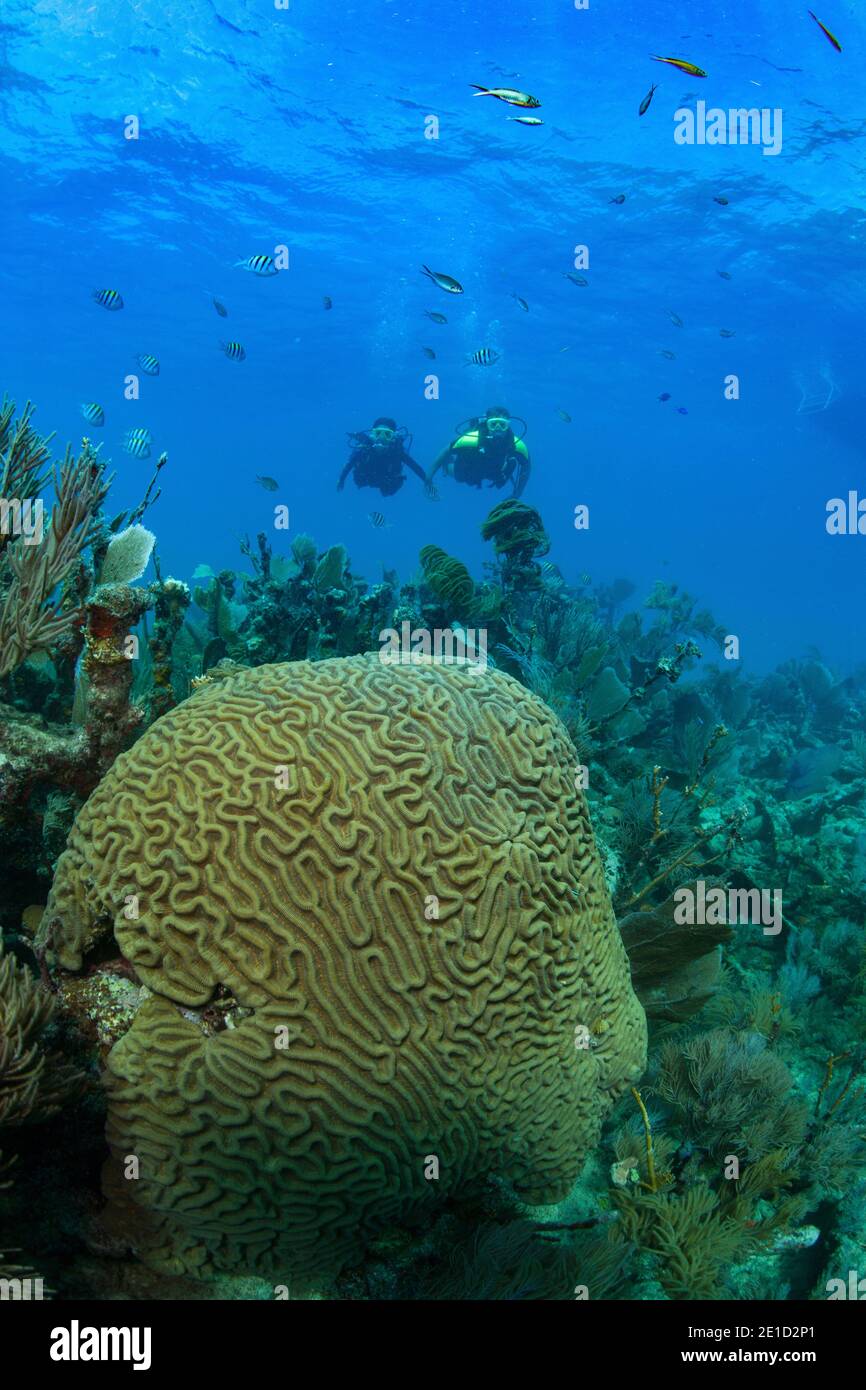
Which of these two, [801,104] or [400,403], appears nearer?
[801,104]

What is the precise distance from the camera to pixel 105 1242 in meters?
3.18

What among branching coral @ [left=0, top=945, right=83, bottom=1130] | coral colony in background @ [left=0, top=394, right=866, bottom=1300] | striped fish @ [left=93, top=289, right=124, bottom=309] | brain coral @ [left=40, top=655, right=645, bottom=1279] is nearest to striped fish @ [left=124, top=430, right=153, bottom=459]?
striped fish @ [left=93, top=289, right=124, bottom=309]

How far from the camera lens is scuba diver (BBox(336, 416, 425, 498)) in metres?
16.1

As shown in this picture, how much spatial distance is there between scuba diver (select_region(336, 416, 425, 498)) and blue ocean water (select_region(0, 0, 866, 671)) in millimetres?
4289

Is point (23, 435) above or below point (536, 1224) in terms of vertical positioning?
above

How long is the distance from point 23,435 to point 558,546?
146 meters

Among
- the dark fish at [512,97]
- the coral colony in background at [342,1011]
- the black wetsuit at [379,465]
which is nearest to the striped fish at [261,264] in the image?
the black wetsuit at [379,465]

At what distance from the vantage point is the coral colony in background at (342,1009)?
3141 millimetres

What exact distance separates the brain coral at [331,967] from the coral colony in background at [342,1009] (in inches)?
0.6

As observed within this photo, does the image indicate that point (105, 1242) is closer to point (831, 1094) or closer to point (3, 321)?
point (831, 1094)

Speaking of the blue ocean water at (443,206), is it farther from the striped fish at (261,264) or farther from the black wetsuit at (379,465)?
the striped fish at (261,264)

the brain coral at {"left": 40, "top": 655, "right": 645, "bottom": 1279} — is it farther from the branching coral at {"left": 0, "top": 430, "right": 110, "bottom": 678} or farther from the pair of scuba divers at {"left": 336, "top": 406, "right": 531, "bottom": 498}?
the pair of scuba divers at {"left": 336, "top": 406, "right": 531, "bottom": 498}

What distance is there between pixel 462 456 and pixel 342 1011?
13167 mm

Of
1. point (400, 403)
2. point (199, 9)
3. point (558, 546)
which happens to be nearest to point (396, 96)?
point (199, 9)
